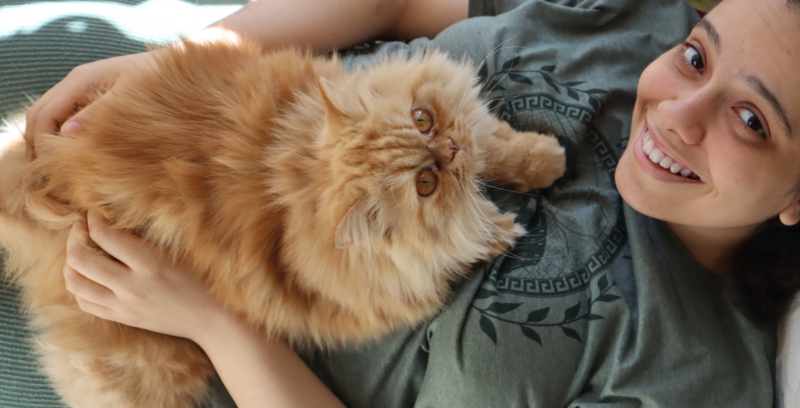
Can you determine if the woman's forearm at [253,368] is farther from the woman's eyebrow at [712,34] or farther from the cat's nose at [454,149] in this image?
the woman's eyebrow at [712,34]

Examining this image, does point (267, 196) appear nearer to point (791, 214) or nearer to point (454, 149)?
point (454, 149)

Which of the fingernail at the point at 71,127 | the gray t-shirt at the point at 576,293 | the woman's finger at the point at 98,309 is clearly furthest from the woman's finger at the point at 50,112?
the gray t-shirt at the point at 576,293

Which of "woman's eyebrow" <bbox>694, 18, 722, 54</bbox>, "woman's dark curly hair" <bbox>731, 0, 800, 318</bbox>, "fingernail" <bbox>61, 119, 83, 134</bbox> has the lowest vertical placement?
"woman's dark curly hair" <bbox>731, 0, 800, 318</bbox>

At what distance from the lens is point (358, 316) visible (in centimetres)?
120

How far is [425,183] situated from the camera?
1.14 m

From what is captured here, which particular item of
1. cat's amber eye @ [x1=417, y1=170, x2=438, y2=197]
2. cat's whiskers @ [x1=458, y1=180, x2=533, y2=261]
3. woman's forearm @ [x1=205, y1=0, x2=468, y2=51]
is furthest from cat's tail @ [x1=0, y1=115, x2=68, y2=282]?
cat's whiskers @ [x1=458, y1=180, x2=533, y2=261]

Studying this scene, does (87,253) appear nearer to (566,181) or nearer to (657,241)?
(566,181)

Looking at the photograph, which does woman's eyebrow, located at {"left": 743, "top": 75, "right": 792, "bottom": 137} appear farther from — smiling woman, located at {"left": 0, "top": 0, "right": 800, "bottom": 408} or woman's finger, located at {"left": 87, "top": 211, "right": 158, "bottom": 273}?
woman's finger, located at {"left": 87, "top": 211, "right": 158, "bottom": 273}

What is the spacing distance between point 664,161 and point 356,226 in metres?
0.83

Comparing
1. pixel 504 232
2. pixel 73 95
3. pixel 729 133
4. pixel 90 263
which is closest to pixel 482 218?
pixel 504 232

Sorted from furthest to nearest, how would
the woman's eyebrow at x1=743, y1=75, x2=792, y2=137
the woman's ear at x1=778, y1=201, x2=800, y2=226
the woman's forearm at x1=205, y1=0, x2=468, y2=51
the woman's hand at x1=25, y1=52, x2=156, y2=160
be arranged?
the woman's forearm at x1=205, y1=0, x2=468, y2=51 < the woman's hand at x1=25, y1=52, x2=156, y2=160 < the woman's ear at x1=778, y1=201, x2=800, y2=226 < the woman's eyebrow at x1=743, y1=75, x2=792, y2=137

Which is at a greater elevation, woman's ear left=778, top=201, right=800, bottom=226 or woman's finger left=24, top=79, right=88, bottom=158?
woman's finger left=24, top=79, right=88, bottom=158

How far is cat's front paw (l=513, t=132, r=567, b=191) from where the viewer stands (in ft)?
4.22

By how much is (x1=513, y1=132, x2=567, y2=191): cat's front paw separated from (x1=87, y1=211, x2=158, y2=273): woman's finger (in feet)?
3.46
